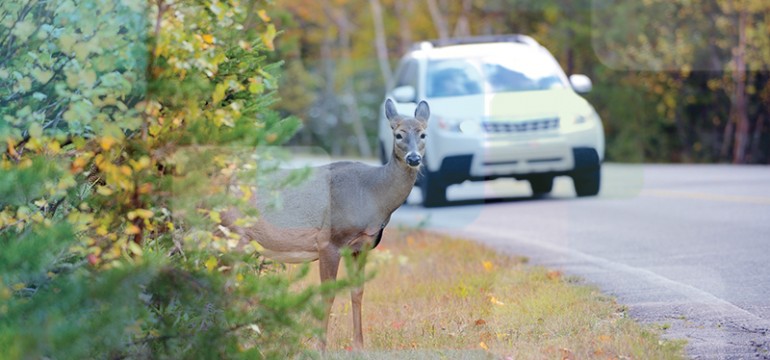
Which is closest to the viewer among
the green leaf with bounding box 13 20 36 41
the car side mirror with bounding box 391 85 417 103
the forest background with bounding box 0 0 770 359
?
the forest background with bounding box 0 0 770 359

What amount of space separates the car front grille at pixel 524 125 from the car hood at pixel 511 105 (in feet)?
0.20

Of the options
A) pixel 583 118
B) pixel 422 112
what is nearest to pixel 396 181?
pixel 422 112

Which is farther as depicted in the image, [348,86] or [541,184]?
[348,86]

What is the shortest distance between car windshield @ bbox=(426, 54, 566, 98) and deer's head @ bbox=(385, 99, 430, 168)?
9.89 meters

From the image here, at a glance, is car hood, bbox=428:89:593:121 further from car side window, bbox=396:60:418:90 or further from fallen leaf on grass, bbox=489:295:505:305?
fallen leaf on grass, bbox=489:295:505:305

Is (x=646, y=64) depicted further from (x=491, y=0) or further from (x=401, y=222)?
(x=401, y=222)

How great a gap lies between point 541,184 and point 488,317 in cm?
1211

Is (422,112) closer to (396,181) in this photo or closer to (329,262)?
(396,181)

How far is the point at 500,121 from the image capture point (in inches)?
753

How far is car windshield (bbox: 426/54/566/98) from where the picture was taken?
1961 centimetres

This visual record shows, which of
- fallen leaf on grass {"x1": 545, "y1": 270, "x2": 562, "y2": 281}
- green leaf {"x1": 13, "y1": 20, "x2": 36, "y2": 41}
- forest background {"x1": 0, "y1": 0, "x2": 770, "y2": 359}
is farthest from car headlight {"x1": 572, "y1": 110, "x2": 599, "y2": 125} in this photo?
green leaf {"x1": 13, "y1": 20, "x2": 36, "y2": 41}

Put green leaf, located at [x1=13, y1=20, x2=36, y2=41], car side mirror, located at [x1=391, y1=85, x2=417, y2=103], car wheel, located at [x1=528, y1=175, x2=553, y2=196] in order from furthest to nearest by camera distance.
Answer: car wheel, located at [x1=528, y1=175, x2=553, y2=196], car side mirror, located at [x1=391, y1=85, x2=417, y2=103], green leaf, located at [x1=13, y1=20, x2=36, y2=41]

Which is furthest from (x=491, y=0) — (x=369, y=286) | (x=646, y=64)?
(x=369, y=286)

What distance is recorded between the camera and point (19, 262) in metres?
5.50
